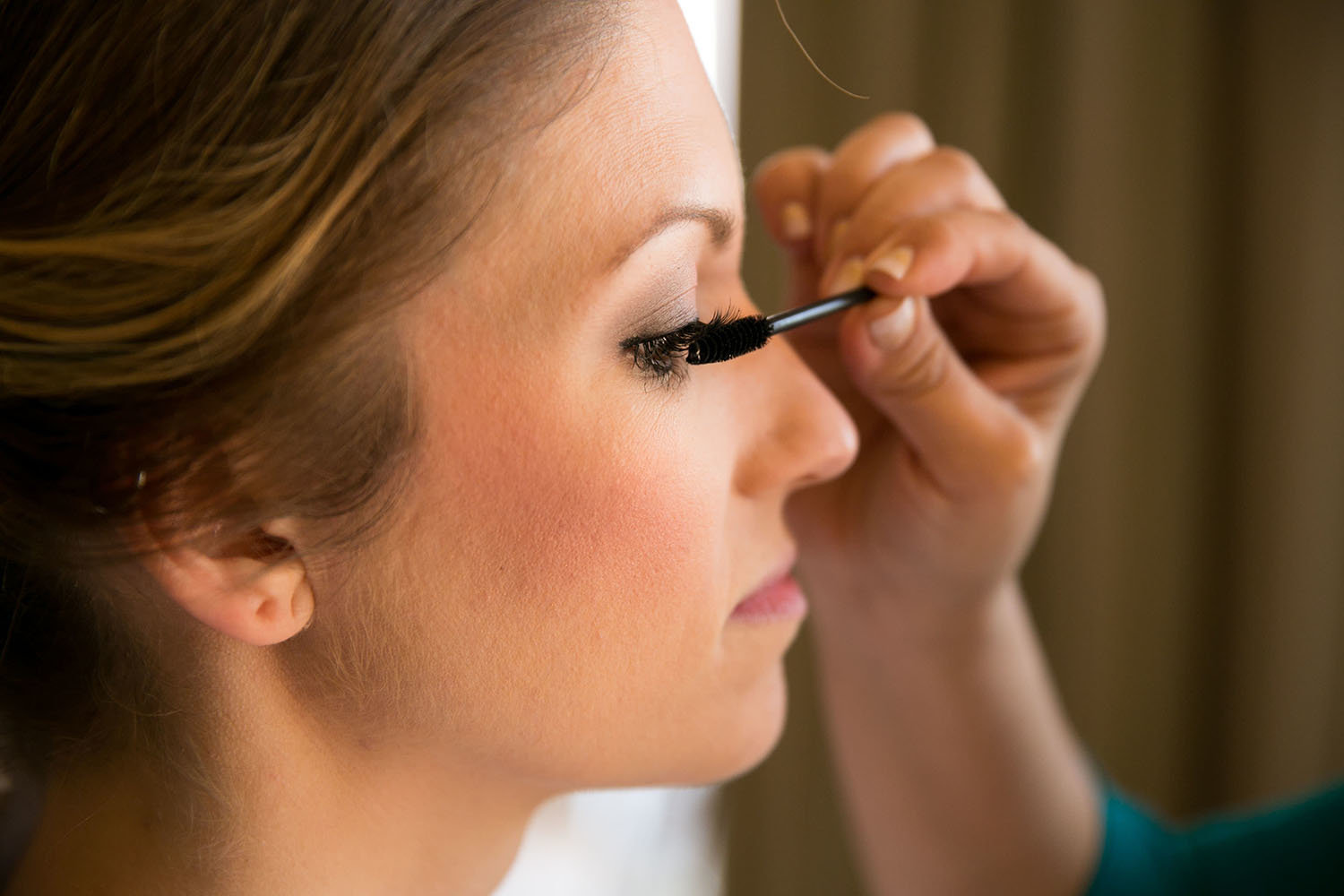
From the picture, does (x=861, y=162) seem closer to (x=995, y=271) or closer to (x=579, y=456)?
(x=995, y=271)

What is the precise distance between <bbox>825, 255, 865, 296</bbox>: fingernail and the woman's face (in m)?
0.14

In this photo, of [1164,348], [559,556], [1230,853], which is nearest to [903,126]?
[559,556]

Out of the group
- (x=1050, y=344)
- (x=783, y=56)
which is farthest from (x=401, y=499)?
(x=783, y=56)

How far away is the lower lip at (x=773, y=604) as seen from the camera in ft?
2.42

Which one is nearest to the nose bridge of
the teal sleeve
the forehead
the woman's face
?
the woman's face

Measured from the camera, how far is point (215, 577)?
0.60 meters

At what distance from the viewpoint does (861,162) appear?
0.88 m

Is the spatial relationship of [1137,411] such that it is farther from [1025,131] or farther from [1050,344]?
[1050,344]

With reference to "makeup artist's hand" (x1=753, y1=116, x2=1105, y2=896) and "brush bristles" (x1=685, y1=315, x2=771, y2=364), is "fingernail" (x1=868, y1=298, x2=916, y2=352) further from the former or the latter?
"brush bristles" (x1=685, y1=315, x2=771, y2=364)

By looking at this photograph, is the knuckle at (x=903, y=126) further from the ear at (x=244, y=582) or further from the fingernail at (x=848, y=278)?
the ear at (x=244, y=582)

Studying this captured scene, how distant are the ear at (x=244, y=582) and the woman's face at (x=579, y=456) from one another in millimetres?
28

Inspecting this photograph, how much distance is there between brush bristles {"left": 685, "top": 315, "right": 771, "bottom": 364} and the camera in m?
0.65

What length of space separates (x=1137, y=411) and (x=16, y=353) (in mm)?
1444

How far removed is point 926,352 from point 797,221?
0.19 metres
